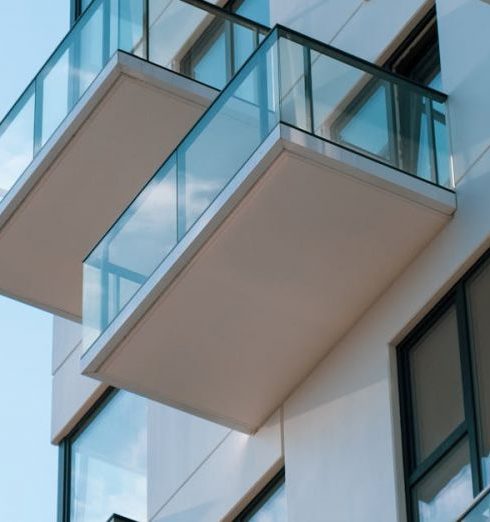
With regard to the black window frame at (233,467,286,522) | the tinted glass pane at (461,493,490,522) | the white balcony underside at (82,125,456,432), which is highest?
the white balcony underside at (82,125,456,432)

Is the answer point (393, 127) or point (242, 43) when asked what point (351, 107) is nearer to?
point (393, 127)

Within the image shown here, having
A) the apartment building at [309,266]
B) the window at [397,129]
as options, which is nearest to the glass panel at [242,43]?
the apartment building at [309,266]

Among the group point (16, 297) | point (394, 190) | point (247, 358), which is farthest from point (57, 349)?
point (394, 190)

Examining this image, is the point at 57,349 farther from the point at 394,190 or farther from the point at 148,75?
the point at 394,190

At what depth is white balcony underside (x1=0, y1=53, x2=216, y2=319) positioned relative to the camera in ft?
62.7

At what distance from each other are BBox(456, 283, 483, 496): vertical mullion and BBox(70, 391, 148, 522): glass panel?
5205 mm

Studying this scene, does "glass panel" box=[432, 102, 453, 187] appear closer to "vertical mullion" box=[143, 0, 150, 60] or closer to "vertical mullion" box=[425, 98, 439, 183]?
"vertical mullion" box=[425, 98, 439, 183]

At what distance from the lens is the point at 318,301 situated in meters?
16.6

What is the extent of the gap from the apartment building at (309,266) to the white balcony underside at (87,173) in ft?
0.08

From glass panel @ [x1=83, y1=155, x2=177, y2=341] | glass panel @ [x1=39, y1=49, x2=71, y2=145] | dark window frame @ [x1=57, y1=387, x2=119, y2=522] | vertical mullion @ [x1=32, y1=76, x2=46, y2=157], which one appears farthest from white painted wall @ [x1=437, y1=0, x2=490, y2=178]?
dark window frame @ [x1=57, y1=387, x2=119, y2=522]

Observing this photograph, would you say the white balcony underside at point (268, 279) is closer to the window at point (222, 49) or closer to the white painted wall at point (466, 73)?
the white painted wall at point (466, 73)

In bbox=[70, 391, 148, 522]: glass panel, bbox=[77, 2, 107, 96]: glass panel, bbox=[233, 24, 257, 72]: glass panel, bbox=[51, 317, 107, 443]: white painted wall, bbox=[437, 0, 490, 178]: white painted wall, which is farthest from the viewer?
bbox=[51, 317, 107, 443]: white painted wall

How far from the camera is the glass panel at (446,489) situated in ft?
49.2

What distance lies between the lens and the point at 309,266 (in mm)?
16328
